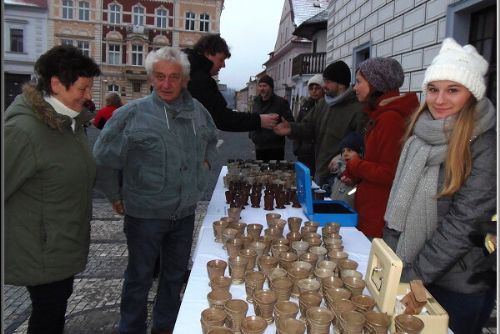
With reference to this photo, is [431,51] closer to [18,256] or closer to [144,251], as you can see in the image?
[144,251]

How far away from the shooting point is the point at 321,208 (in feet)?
8.91

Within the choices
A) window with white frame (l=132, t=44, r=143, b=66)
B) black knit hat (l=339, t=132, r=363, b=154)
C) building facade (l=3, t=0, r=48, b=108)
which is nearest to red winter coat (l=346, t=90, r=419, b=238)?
black knit hat (l=339, t=132, r=363, b=154)

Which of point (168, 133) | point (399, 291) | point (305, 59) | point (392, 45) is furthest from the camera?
point (305, 59)

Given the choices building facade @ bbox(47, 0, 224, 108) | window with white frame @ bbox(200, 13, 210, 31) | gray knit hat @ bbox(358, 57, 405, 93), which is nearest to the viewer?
gray knit hat @ bbox(358, 57, 405, 93)

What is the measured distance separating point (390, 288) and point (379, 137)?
1122 mm

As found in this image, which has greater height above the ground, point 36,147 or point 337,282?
point 36,147

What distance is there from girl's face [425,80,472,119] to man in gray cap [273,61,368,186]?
1.65 metres

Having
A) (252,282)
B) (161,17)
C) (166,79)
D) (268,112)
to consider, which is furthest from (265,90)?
(161,17)

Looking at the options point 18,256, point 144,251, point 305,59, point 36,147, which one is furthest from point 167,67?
point 305,59

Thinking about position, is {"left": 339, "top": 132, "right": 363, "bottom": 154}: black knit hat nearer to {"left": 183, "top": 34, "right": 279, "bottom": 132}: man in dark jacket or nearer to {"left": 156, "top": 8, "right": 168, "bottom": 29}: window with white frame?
{"left": 183, "top": 34, "right": 279, "bottom": 132}: man in dark jacket

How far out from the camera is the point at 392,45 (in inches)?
240

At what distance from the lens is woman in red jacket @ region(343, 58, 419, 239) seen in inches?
89.5

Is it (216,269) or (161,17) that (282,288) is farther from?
(161,17)

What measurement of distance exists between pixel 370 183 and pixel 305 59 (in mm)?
18732
